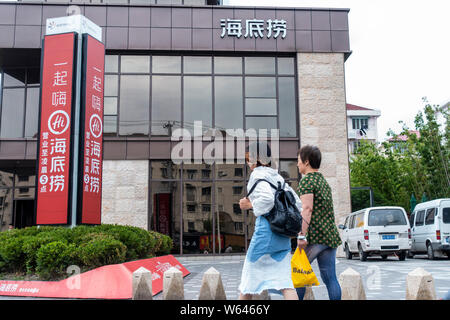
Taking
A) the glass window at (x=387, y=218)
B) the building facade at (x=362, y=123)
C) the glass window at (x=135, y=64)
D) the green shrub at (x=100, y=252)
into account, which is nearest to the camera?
the green shrub at (x=100, y=252)

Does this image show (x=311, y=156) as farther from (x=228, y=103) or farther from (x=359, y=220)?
(x=228, y=103)

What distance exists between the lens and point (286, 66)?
19141 mm

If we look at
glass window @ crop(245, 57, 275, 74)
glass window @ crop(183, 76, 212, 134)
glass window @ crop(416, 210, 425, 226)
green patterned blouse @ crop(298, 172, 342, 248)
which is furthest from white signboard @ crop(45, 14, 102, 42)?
glass window @ crop(416, 210, 425, 226)

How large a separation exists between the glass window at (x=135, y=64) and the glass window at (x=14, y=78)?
4069mm

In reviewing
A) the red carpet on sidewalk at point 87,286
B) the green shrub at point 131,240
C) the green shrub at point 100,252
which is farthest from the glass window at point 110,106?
the red carpet on sidewalk at point 87,286

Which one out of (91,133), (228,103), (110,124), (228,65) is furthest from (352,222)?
(91,133)

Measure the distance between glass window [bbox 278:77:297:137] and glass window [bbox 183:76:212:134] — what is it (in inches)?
107

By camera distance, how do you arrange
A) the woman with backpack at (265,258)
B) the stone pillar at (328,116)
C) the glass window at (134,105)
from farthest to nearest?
the stone pillar at (328,116) < the glass window at (134,105) < the woman with backpack at (265,258)

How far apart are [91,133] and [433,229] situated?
38.3ft

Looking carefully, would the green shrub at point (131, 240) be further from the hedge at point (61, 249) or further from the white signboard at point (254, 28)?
the white signboard at point (254, 28)

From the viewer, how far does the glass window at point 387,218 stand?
15773mm
